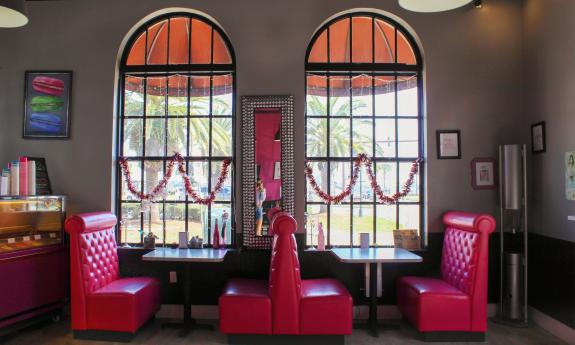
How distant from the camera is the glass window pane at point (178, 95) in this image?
477cm

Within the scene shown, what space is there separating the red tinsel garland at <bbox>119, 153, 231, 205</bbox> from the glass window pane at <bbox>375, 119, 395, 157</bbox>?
1.94 meters

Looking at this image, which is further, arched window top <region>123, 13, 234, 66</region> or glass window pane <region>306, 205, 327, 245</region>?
arched window top <region>123, 13, 234, 66</region>

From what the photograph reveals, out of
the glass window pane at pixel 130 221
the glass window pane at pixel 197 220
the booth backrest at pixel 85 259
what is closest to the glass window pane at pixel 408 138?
the glass window pane at pixel 197 220

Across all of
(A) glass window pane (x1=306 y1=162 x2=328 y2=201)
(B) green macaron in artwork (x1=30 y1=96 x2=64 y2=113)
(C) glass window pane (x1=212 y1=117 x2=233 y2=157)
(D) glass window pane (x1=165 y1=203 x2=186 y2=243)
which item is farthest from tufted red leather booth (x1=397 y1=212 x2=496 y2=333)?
(B) green macaron in artwork (x1=30 y1=96 x2=64 y2=113)

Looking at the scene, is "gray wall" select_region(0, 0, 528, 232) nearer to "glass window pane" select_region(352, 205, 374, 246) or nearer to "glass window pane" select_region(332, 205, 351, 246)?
"glass window pane" select_region(332, 205, 351, 246)

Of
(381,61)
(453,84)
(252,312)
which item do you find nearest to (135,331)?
(252,312)

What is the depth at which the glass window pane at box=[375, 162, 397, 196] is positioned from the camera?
4691 mm

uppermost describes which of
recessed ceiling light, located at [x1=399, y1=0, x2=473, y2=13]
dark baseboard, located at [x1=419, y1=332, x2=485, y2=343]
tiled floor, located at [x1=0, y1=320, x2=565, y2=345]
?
recessed ceiling light, located at [x1=399, y1=0, x2=473, y2=13]

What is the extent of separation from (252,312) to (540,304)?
3282mm

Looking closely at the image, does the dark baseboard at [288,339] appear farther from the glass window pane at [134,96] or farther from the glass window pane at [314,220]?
the glass window pane at [134,96]

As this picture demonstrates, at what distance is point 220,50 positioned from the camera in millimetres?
4738

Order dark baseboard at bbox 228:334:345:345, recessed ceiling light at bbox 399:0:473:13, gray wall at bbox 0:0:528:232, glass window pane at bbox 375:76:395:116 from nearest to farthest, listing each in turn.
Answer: recessed ceiling light at bbox 399:0:473:13 < dark baseboard at bbox 228:334:345:345 < gray wall at bbox 0:0:528:232 < glass window pane at bbox 375:76:395:116

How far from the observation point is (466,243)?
390 cm

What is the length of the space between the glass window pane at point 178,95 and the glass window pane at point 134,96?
0.38m
